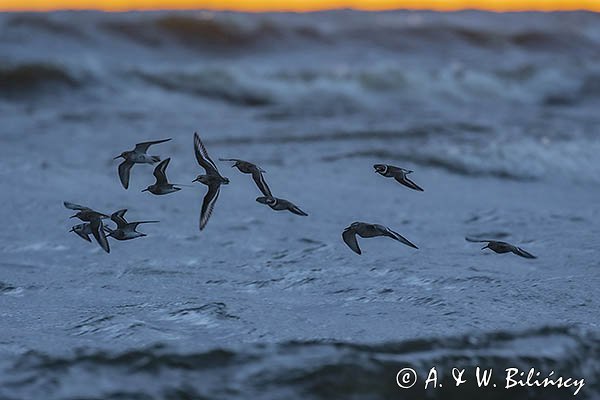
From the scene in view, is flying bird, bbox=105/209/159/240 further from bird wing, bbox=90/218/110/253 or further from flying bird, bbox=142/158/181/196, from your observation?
flying bird, bbox=142/158/181/196

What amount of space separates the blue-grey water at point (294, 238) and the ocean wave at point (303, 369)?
1 cm

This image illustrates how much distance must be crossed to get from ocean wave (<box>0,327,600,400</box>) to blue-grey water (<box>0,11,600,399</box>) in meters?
0.01

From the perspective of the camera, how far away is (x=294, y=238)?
6.53 m

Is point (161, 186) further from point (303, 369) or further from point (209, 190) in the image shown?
point (303, 369)

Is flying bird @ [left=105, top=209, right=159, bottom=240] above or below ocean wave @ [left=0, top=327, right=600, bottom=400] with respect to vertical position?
above

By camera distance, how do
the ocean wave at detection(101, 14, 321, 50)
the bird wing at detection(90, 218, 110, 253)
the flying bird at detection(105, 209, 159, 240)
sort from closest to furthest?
1. the bird wing at detection(90, 218, 110, 253)
2. the flying bird at detection(105, 209, 159, 240)
3. the ocean wave at detection(101, 14, 321, 50)

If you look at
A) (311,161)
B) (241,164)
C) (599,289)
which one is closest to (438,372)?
(241,164)

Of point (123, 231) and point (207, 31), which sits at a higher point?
point (123, 231)

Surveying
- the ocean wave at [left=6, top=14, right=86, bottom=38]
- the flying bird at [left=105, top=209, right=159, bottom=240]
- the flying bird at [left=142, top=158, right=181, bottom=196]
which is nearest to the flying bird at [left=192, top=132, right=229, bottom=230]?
the flying bird at [left=142, top=158, right=181, bottom=196]

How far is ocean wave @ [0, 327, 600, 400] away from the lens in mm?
3934

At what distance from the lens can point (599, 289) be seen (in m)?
5.32

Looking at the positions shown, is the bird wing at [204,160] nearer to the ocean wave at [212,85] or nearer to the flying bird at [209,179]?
the flying bird at [209,179]

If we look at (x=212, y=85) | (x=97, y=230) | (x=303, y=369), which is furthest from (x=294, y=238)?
(x=212, y=85)

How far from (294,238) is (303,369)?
2.48m
